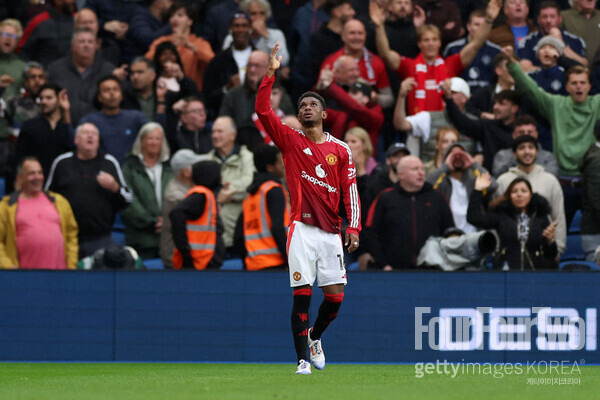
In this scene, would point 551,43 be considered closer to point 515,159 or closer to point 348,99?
point 515,159

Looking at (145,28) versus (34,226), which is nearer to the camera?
(34,226)

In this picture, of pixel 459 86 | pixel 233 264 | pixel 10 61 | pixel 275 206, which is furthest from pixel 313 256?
pixel 10 61

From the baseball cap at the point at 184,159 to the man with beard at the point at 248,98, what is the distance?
1.24 metres

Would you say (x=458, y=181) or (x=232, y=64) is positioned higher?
(x=232, y=64)

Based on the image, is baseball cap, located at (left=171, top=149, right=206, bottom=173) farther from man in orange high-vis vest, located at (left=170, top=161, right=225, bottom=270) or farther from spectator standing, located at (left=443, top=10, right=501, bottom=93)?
spectator standing, located at (left=443, top=10, right=501, bottom=93)

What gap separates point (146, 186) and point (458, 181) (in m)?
4.11

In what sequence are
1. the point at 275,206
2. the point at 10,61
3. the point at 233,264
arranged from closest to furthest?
the point at 275,206 < the point at 233,264 < the point at 10,61

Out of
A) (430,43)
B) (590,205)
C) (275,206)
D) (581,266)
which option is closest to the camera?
(275,206)

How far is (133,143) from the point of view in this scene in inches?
588

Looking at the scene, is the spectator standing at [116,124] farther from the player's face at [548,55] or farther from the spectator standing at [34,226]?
the player's face at [548,55]

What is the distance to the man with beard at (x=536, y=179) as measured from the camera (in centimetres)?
1323

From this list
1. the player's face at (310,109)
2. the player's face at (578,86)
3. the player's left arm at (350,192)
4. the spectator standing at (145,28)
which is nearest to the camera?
the player's face at (310,109)

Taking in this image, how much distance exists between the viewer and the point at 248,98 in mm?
15297

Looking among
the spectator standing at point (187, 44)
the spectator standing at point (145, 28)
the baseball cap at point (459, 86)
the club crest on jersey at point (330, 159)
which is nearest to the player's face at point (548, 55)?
the baseball cap at point (459, 86)
